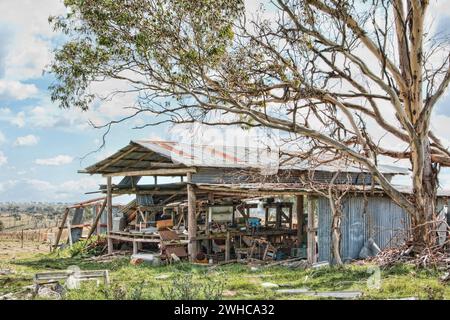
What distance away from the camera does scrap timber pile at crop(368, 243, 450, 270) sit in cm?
1462

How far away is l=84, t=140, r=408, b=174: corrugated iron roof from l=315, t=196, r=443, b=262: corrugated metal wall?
1.51 m

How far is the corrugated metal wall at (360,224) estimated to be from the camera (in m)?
18.0

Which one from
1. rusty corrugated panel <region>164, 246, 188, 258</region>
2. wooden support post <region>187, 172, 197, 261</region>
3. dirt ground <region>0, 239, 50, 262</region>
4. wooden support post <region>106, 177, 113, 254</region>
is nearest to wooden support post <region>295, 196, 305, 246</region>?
wooden support post <region>187, 172, 197, 261</region>

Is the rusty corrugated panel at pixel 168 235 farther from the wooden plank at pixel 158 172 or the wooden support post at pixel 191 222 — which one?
the wooden plank at pixel 158 172

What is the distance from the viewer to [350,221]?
18.8 metres

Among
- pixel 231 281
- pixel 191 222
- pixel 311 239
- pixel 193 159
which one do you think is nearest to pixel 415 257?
pixel 311 239

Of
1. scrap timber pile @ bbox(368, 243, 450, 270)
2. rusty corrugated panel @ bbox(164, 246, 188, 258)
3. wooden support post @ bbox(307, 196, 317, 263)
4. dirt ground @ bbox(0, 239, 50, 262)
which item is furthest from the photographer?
dirt ground @ bbox(0, 239, 50, 262)

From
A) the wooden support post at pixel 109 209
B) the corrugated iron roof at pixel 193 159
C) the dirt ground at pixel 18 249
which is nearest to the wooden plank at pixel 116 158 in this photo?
the corrugated iron roof at pixel 193 159

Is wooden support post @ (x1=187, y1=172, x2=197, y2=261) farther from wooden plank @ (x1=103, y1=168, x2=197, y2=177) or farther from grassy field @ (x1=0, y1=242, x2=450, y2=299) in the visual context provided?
grassy field @ (x1=0, y1=242, x2=450, y2=299)

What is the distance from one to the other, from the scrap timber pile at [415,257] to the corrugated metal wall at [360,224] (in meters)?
1.32

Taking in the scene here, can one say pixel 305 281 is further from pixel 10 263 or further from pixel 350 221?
pixel 10 263

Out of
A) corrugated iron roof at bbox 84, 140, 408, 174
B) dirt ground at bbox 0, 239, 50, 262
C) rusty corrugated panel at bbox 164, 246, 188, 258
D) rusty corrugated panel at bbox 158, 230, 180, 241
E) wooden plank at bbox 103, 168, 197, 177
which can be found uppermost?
corrugated iron roof at bbox 84, 140, 408, 174

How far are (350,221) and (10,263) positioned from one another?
1205 centimetres
